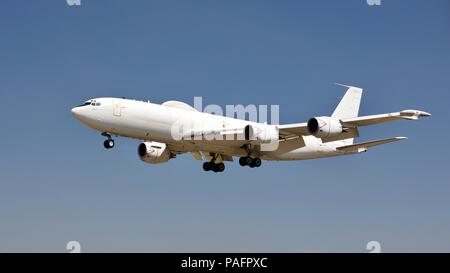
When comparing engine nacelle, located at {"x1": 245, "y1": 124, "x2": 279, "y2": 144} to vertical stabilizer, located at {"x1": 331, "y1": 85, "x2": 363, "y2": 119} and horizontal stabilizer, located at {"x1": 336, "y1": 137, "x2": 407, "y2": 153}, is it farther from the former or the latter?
vertical stabilizer, located at {"x1": 331, "y1": 85, "x2": 363, "y2": 119}

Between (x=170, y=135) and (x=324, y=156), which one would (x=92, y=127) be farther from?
(x=324, y=156)

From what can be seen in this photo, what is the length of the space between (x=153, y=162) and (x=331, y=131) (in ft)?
51.5

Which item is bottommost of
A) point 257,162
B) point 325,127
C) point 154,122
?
point 257,162

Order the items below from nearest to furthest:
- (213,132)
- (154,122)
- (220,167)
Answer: (154,122), (213,132), (220,167)

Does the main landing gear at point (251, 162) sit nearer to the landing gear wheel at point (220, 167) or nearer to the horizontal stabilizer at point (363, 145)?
the landing gear wheel at point (220, 167)

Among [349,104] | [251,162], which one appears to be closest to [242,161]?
[251,162]

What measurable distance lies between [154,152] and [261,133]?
9579mm

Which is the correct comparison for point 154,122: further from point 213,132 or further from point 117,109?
point 213,132

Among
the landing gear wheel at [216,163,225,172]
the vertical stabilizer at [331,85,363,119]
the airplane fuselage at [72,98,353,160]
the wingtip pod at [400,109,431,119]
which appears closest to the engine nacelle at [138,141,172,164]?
the airplane fuselage at [72,98,353,160]

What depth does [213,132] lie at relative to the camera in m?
65.4

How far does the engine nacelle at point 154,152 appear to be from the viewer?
69.7m

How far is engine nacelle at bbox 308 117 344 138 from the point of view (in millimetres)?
64375

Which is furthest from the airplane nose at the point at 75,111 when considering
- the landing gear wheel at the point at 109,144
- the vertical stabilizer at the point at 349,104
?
the vertical stabilizer at the point at 349,104
